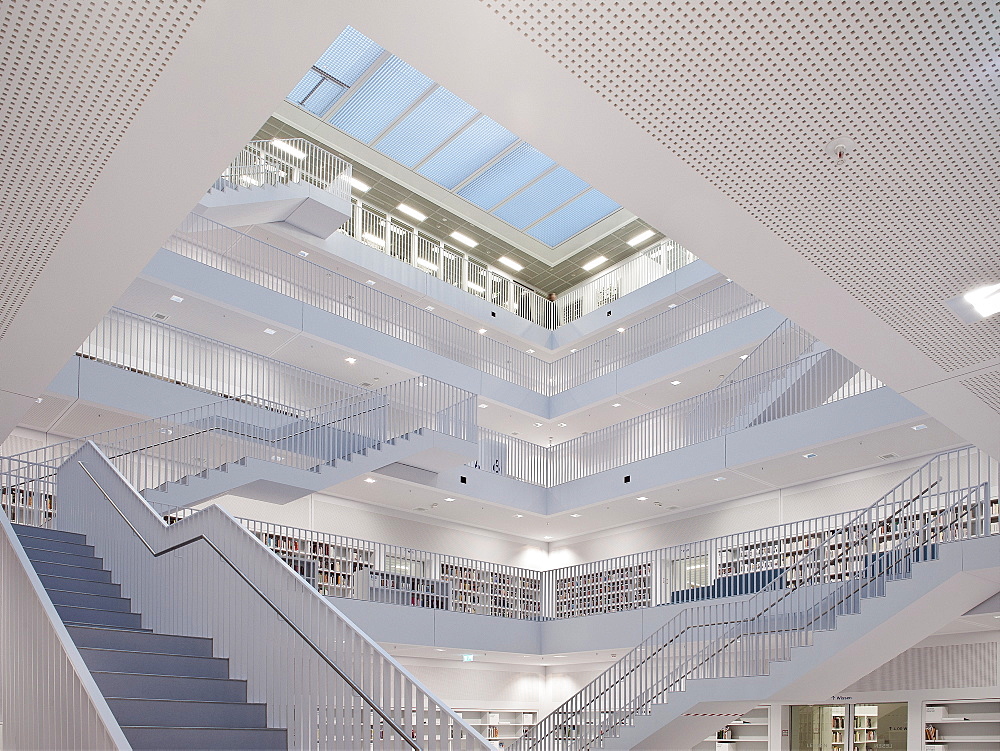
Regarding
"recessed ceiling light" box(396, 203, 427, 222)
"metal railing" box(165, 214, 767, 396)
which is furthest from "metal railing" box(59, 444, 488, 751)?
"recessed ceiling light" box(396, 203, 427, 222)

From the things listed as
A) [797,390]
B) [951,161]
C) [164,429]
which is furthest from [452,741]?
[797,390]

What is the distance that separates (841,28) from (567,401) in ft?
68.6

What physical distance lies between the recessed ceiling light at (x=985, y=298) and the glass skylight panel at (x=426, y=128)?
14.5 meters

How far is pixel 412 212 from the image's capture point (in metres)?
24.3

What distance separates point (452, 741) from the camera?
6.20m

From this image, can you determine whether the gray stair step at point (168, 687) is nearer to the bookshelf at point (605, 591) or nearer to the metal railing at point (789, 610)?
the metal railing at point (789, 610)

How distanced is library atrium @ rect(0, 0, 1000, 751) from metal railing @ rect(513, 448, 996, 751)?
0.27 feet

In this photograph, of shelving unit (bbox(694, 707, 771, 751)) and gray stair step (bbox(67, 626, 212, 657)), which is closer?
gray stair step (bbox(67, 626, 212, 657))

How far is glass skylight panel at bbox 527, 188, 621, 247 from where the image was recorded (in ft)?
76.3

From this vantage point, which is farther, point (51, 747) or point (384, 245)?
point (384, 245)

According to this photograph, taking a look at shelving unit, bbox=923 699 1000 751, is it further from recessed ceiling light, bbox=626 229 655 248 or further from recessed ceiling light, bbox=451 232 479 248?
recessed ceiling light, bbox=451 232 479 248

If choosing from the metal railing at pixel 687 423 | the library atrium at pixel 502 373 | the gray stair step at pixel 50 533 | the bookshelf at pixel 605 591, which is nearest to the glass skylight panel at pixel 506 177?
the library atrium at pixel 502 373

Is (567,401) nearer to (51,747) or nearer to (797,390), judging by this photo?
(797,390)

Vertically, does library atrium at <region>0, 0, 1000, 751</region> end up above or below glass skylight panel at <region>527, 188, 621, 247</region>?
below
